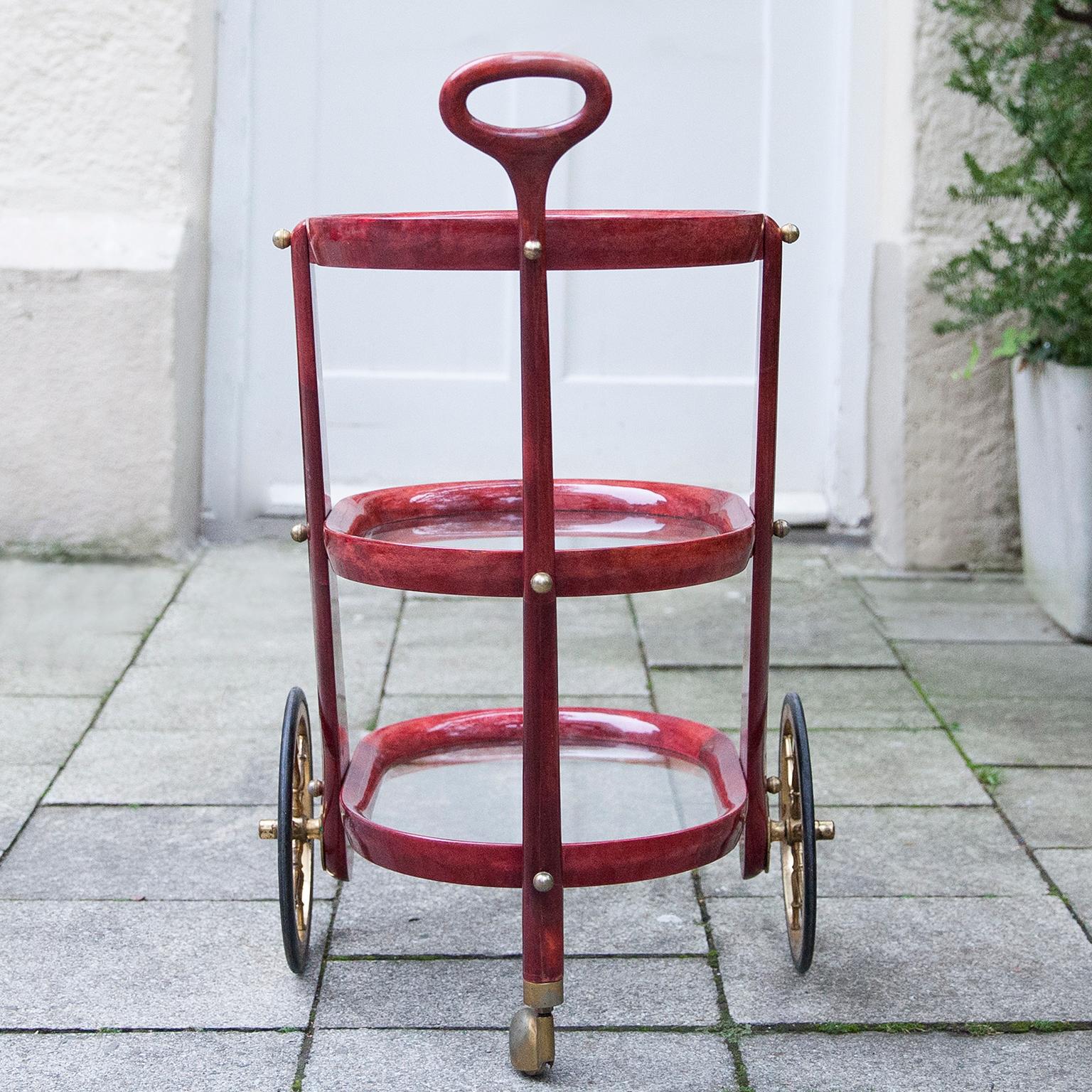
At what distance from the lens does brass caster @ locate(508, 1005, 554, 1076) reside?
1779 mm

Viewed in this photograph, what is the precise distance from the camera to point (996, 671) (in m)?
3.43

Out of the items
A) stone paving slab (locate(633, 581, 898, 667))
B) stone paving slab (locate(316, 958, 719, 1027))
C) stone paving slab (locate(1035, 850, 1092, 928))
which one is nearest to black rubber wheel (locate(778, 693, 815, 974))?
stone paving slab (locate(316, 958, 719, 1027))

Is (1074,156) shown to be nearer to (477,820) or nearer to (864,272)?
(864,272)

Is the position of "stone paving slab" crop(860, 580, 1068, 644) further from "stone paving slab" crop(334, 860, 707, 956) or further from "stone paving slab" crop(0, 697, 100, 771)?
"stone paving slab" crop(0, 697, 100, 771)

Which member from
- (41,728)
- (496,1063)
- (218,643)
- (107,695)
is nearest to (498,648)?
(218,643)

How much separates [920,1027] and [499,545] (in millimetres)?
823

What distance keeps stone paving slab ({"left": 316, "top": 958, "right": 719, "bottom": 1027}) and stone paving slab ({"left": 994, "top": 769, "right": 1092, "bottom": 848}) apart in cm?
77

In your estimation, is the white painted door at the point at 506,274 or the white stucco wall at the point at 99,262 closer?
the white stucco wall at the point at 99,262

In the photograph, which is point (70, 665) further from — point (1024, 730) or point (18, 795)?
point (1024, 730)

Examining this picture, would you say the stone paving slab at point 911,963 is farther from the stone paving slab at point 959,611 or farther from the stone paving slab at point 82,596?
the stone paving slab at point 82,596

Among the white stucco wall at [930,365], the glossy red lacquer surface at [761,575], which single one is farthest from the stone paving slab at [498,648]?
the glossy red lacquer surface at [761,575]

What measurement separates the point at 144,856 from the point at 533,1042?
3.00 feet

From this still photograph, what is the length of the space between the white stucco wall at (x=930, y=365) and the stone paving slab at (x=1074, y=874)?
191 cm

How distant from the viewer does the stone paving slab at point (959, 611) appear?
12.2 feet
